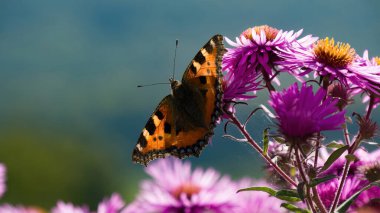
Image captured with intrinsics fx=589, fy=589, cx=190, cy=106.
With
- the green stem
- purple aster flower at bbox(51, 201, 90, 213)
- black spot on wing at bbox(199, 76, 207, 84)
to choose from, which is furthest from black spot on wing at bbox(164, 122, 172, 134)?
purple aster flower at bbox(51, 201, 90, 213)

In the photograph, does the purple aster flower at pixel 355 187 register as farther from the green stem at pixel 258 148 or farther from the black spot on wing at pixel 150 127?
the black spot on wing at pixel 150 127

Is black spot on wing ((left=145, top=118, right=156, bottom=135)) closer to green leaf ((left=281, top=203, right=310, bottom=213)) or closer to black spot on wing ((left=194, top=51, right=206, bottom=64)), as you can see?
black spot on wing ((left=194, top=51, right=206, bottom=64))

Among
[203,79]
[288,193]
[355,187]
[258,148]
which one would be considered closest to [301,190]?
[288,193]

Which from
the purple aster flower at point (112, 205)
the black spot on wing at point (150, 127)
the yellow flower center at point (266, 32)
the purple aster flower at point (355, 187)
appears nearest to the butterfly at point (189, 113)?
the black spot on wing at point (150, 127)

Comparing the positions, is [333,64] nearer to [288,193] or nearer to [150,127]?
[288,193]

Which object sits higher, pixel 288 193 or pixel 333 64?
pixel 333 64

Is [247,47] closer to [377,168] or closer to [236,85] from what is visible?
[236,85]
